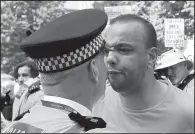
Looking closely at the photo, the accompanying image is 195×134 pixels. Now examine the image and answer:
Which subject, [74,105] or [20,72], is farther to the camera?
[20,72]

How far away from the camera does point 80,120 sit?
237 centimetres

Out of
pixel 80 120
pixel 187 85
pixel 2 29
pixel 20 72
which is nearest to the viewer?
pixel 80 120

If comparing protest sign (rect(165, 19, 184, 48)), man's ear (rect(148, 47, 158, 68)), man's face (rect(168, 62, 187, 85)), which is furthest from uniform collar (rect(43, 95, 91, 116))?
protest sign (rect(165, 19, 184, 48))

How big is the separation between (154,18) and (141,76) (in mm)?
19997

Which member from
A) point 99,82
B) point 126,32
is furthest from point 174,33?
point 99,82

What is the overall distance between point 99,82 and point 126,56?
551 mm

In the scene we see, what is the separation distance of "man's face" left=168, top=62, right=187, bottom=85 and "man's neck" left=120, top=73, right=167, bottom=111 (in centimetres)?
327

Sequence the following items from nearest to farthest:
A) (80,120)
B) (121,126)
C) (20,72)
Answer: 1. (80,120)
2. (121,126)
3. (20,72)

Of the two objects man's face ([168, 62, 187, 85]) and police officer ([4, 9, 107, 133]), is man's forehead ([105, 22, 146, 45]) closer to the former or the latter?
police officer ([4, 9, 107, 133])

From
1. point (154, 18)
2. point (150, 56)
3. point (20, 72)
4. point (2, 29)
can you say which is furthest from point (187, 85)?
point (2, 29)

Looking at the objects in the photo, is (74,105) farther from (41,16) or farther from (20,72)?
(41,16)

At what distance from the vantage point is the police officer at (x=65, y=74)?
2367mm

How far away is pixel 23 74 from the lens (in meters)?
7.52

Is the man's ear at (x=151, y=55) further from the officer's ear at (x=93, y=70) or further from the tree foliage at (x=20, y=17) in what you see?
the tree foliage at (x=20, y=17)
